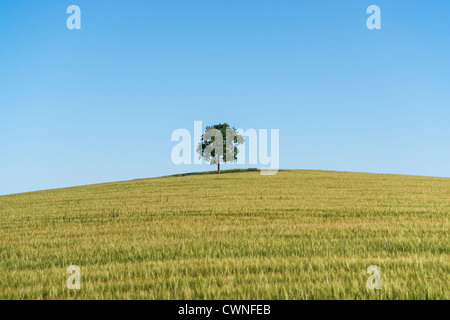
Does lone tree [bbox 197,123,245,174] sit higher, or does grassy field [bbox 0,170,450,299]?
lone tree [bbox 197,123,245,174]

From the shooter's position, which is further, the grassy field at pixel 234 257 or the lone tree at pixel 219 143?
the lone tree at pixel 219 143

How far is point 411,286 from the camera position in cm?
571

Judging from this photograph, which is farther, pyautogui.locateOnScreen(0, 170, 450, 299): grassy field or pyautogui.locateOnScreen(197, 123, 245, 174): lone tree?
pyautogui.locateOnScreen(197, 123, 245, 174): lone tree

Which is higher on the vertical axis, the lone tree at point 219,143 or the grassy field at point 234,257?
the lone tree at point 219,143

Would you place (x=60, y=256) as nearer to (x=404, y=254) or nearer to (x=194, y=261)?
(x=194, y=261)

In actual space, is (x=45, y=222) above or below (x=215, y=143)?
below

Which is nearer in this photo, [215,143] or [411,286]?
[411,286]

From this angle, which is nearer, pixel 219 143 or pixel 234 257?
pixel 234 257

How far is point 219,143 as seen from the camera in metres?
80.3

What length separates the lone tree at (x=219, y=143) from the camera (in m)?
80.0

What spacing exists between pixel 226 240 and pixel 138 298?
4982mm

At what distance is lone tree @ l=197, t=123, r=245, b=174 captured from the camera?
80.0m
